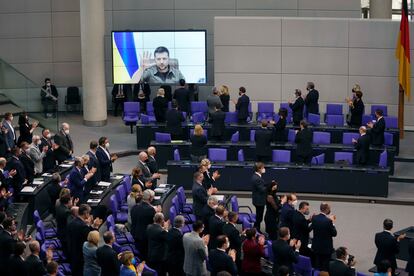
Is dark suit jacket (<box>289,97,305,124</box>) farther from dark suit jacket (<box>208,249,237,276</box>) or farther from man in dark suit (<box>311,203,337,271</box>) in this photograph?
dark suit jacket (<box>208,249,237,276</box>)

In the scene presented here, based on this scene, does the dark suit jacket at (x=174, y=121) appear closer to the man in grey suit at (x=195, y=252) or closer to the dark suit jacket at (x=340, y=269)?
the man in grey suit at (x=195, y=252)

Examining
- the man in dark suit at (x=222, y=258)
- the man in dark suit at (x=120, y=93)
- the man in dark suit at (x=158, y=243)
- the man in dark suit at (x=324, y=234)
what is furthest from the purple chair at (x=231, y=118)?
the man in dark suit at (x=222, y=258)

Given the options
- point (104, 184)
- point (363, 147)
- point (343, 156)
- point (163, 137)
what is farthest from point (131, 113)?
point (363, 147)

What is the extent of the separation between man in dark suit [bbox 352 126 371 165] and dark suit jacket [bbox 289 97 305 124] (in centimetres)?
329

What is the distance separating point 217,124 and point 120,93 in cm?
738

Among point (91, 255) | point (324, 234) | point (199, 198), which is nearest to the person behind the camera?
point (91, 255)

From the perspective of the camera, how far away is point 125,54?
29.0 m

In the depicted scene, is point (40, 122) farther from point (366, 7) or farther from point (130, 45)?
point (366, 7)

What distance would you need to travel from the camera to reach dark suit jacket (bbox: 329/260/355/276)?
1325cm

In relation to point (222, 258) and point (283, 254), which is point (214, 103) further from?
point (222, 258)

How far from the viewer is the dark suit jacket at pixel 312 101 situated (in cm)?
2502

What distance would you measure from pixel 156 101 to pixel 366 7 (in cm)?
1502

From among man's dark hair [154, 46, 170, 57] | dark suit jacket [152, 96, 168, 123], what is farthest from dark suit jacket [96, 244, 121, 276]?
man's dark hair [154, 46, 170, 57]

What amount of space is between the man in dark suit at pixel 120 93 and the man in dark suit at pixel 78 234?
592 inches
